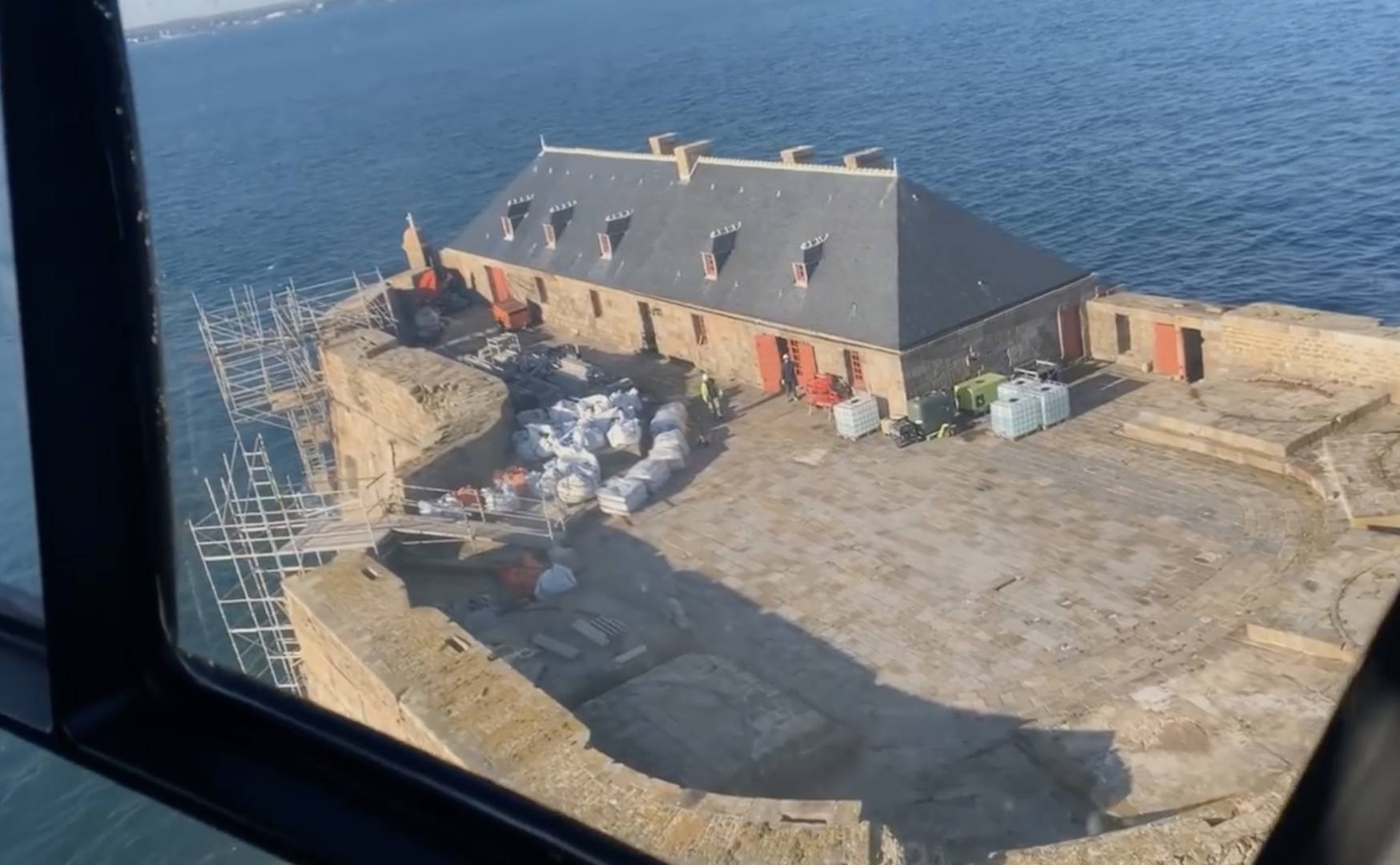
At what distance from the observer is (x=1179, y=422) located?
12344mm

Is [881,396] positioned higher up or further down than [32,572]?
further down

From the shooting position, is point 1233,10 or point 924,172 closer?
point 1233,10

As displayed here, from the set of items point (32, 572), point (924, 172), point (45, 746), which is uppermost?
point (32, 572)

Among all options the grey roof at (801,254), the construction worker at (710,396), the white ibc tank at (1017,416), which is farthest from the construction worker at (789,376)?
the white ibc tank at (1017,416)

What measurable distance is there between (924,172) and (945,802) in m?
26.4

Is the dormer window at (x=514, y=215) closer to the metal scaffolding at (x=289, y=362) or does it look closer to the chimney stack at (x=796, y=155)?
the metal scaffolding at (x=289, y=362)

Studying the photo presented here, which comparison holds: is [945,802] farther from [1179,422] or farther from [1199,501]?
[1179,422]

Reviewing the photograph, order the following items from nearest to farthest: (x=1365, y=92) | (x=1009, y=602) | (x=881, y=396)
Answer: (x=1009, y=602) → (x=881, y=396) → (x=1365, y=92)

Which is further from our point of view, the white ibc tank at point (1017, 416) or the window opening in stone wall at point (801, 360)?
the window opening in stone wall at point (801, 360)

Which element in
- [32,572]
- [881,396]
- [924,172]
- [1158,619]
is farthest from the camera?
[924,172]

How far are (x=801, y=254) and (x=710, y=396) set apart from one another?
1988mm

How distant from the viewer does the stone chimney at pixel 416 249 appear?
2259 centimetres

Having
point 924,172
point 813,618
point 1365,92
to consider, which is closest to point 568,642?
point 813,618

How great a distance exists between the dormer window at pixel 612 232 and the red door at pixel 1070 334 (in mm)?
6397
